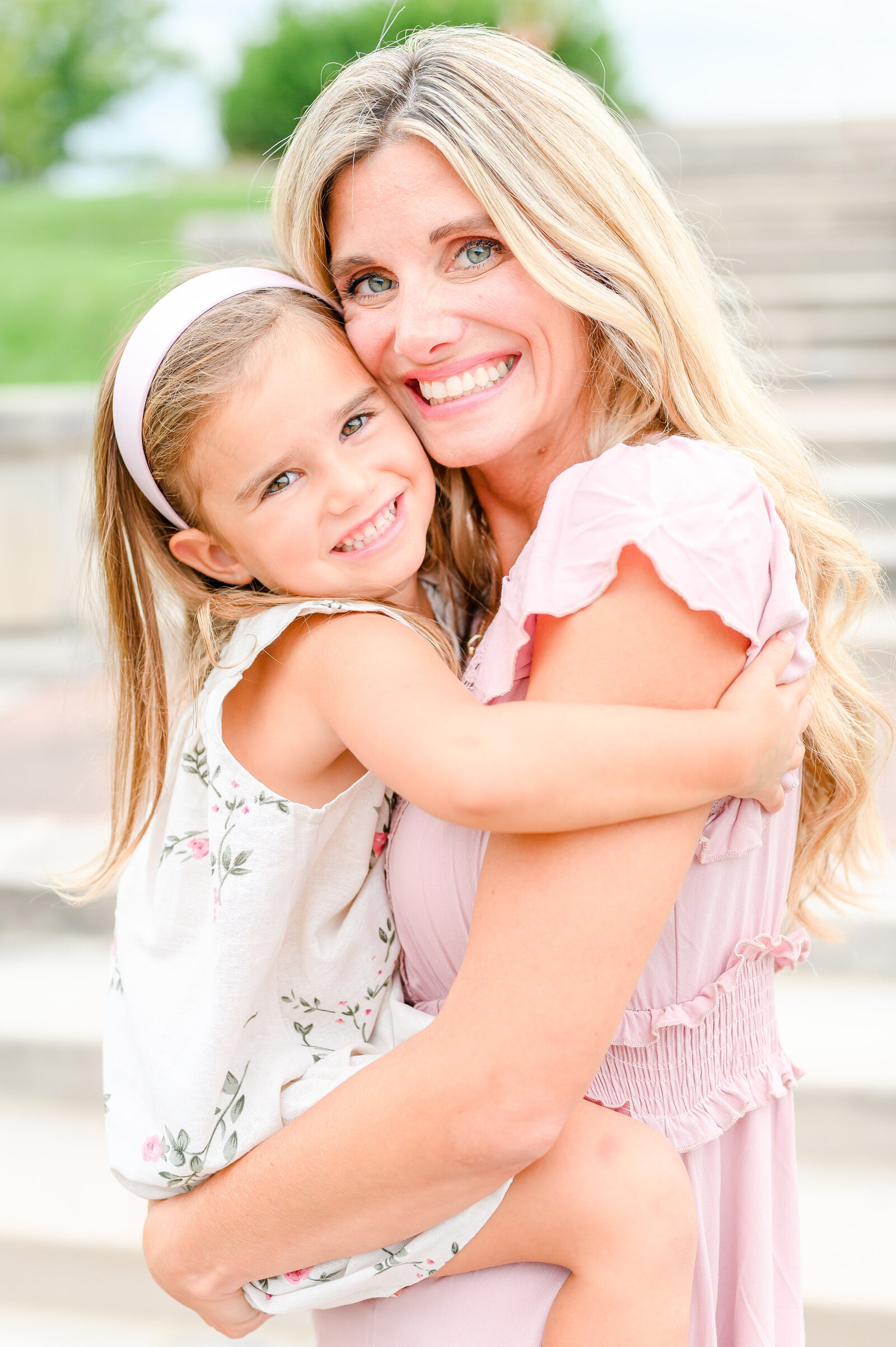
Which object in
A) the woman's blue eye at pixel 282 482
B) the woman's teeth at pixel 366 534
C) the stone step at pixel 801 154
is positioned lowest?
the stone step at pixel 801 154

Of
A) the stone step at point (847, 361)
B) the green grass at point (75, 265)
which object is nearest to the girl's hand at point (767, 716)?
the green grass at point (75, 265)

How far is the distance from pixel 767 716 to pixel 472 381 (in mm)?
583

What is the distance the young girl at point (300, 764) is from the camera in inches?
42.1

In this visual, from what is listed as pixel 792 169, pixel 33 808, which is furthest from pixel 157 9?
pixel 33 808

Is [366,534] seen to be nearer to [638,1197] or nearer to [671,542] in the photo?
[671,542]

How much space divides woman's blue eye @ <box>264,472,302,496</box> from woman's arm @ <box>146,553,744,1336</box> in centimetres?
48

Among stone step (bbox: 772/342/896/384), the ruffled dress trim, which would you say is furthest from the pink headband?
stone step (bbox: 772/342/896/384)

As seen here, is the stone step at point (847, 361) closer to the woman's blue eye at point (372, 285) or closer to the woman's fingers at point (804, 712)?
the woman's blue eye at point (372, 285)

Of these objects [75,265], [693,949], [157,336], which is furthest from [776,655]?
[75,265]

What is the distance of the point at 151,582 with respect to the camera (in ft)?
5.22

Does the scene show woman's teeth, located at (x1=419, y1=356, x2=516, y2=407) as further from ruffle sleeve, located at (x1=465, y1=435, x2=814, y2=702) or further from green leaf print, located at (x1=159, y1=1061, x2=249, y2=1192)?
green leaf print, located at (x1=159, y1=1061, x2=249, y2=1192)

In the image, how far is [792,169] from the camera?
29.2 ft

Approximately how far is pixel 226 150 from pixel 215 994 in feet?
62.8

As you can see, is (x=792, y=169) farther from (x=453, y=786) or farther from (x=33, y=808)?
(x=453, y=786)
